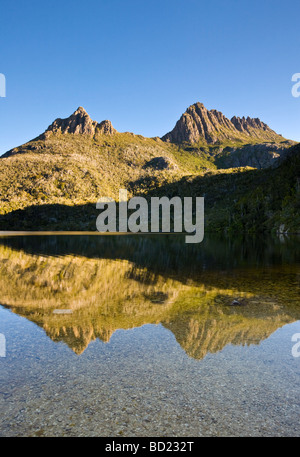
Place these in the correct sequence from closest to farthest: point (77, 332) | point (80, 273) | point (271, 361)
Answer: point (271, 361)
point (77, 332)
point (80, 273)

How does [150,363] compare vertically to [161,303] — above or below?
below

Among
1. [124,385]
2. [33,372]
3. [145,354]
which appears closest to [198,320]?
[145,354]

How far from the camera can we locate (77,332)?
12047 mm

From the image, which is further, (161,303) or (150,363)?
(161,303)

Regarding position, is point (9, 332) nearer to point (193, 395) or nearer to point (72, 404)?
point (72, 404)

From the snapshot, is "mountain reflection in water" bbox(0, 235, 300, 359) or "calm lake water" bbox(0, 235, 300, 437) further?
"mountain reflection in water" bbox(0, 235, 300, 359)

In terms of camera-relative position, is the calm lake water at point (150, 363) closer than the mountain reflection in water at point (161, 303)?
Yes

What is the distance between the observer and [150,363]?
936 centimetres

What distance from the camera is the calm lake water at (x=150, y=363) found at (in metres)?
6.32

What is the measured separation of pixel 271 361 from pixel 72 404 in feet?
20.7

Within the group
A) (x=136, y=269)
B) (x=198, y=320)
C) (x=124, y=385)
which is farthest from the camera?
(x=136, y=269)

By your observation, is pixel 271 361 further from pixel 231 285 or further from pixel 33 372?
pixel 231 285

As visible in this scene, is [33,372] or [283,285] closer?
[33,372]

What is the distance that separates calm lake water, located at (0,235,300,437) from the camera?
6.32 metres
